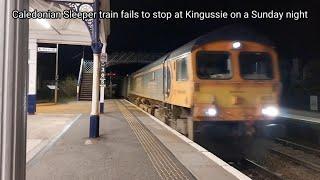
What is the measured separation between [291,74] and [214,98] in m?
22.5

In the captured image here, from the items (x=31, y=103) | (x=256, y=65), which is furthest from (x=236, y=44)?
(x=31, y=103)

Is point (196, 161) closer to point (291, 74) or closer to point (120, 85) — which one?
point (291, 74)

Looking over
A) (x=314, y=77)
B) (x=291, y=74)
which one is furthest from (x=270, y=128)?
(x=291, y=74)

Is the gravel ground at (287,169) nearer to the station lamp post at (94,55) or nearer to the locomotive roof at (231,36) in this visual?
the locomotive roof at (231,36)

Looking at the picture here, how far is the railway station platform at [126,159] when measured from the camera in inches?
267

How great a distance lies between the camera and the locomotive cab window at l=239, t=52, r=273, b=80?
34.4 ft

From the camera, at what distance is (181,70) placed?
1127 cm

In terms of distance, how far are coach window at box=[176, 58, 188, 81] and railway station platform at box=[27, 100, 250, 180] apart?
157 cm

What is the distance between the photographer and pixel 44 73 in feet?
155

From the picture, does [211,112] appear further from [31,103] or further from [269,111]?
[31,103]

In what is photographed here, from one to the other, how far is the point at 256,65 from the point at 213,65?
113cm

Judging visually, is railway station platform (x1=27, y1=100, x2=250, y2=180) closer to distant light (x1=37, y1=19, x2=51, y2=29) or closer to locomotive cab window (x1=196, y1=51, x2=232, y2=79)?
locomotive cab window (x1=196, y1=51, x2=232, y2=79)

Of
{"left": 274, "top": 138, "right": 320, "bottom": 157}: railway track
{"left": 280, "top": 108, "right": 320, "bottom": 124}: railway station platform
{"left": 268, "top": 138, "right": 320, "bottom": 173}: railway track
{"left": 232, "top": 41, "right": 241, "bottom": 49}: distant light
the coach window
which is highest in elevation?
{"left": 232, "top": 41, "right": 241, "bottom": 49}: distant light

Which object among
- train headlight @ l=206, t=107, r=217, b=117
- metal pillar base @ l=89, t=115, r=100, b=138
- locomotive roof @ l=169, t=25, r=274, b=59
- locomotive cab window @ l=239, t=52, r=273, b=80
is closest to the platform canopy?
metal pillar base @ l=89, t=115, r=100, b=138
